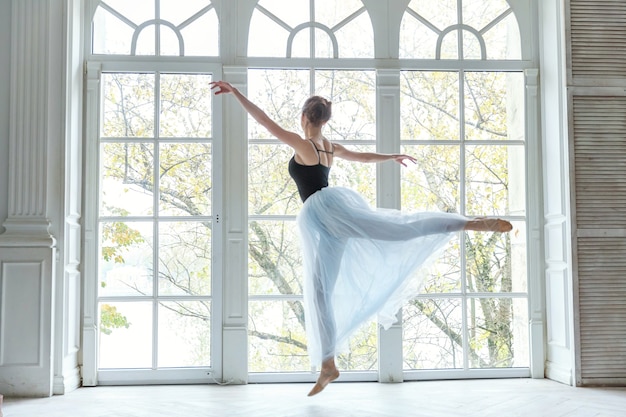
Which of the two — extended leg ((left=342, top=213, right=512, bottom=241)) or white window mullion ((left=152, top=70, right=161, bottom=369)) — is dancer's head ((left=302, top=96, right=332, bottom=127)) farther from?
white window mullion ((left=152, top=70, right=161, bottom=369))

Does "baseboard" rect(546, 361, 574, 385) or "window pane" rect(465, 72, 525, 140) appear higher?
"window pane" rect(465, 72, 525, 140)

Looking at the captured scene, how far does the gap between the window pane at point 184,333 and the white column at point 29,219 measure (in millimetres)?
744

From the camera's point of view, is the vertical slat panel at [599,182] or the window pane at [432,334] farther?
the window pane at [432,334]

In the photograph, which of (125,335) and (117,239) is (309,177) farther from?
(125,335)

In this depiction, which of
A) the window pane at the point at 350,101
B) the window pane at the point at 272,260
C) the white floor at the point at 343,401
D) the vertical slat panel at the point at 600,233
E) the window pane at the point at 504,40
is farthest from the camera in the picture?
the window pane at the point at 504,40

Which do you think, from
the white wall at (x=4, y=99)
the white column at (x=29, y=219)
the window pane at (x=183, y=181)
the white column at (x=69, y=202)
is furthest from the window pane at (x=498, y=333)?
the white wall at (x=4, y=99)

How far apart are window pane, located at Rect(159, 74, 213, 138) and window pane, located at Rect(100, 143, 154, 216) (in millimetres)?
225

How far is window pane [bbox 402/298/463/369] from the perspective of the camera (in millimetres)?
4883

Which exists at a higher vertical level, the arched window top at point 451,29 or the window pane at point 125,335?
the arched window top at point 451,29

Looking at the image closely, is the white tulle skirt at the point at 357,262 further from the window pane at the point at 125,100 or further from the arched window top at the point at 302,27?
the window pane at the point at 125,100

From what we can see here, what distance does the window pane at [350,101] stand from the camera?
4867mm

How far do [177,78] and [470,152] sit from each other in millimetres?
2104

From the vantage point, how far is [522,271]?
4934 millimetres

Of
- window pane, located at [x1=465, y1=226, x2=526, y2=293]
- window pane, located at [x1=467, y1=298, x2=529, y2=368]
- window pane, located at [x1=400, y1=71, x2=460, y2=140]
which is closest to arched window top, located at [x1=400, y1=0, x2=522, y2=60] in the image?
window pane, located at [x1=400, y1=71, x2=460, y2=140]
